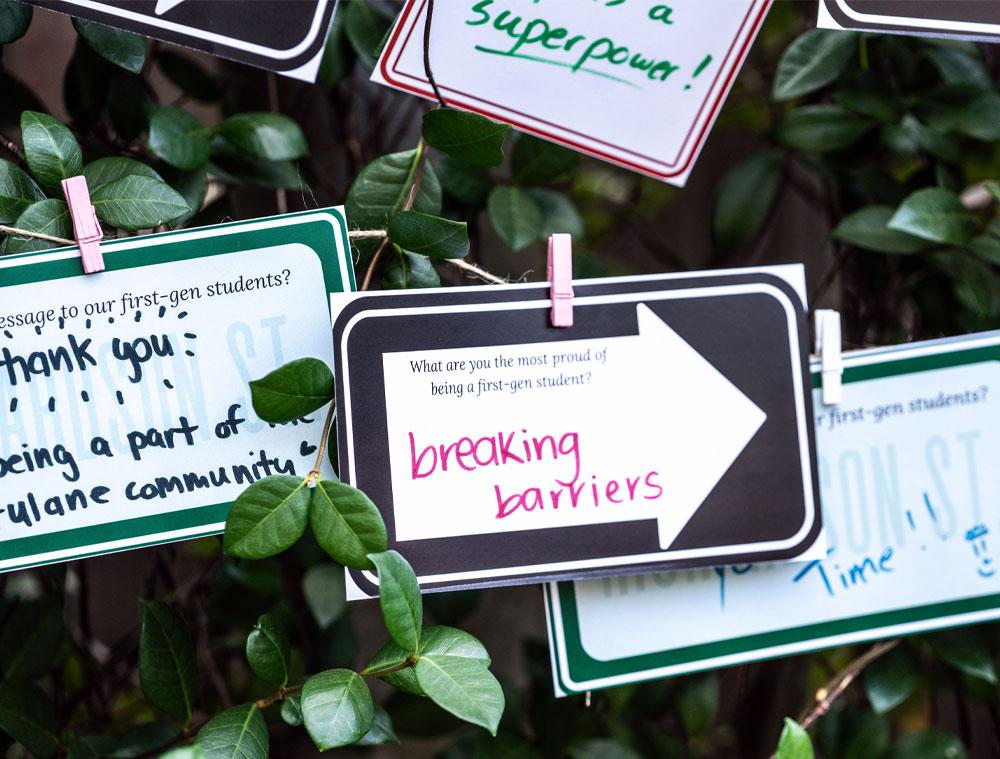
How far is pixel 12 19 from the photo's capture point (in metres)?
0.56

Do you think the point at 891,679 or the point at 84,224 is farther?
the point at 891,679

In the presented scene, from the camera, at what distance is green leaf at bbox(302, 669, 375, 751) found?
45cm

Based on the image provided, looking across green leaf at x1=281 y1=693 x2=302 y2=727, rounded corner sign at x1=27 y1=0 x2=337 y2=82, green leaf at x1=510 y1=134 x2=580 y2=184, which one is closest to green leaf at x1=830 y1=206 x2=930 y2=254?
green leaf at x1=510 y1=134 x2=580 y2=184

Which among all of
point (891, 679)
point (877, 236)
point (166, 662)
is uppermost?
point (877, 236)

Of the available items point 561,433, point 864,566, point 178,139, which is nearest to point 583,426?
point 561,433

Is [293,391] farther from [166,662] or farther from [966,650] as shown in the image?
[966,650]

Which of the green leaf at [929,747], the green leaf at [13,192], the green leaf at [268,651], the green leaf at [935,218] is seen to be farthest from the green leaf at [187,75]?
the green leaf at [929,747]

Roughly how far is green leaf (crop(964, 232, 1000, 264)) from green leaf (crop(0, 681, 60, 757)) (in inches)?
32.2

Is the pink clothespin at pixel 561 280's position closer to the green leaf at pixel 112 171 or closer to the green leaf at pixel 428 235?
the green leaf at pixel 428 235

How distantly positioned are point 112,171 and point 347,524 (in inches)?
11.3

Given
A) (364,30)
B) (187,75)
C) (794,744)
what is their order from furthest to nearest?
(187,75), (364,30), (794,744)

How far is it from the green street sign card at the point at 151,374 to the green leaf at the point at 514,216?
18 centimetres

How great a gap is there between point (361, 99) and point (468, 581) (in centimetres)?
60

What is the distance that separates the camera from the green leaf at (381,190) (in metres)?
0.60
